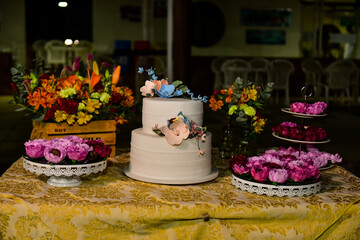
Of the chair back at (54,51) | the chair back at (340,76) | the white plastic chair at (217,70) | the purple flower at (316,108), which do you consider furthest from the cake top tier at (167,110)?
the white plastic chair at (217,70)

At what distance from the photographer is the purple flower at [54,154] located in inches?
62.3

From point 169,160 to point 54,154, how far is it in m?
0.36

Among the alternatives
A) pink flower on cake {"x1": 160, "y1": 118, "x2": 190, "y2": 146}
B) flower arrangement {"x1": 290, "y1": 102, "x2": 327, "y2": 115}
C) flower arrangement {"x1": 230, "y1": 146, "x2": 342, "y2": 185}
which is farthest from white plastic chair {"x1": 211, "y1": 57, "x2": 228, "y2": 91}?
pink flower on cake {"x1": 160, "y1": 118, "x2": 190, "y2": 146}

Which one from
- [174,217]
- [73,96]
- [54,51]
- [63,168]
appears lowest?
[174,217]

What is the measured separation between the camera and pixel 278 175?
152 centimetres

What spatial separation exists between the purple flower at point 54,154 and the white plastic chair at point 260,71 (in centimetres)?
779

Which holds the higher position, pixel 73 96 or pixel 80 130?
pixel 73 96

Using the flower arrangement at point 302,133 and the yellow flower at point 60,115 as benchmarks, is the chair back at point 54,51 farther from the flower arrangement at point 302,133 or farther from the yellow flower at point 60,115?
the flower arrangement at point 302,133

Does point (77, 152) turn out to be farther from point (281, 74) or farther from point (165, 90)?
point (281, 74)

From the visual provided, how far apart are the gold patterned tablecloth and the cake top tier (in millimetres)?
265

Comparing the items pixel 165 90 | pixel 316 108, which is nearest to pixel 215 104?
pixel 165 90

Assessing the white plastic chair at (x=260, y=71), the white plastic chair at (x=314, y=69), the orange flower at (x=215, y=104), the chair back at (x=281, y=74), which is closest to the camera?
the orange flower at (x=215, y=104)

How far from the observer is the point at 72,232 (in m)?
1.47

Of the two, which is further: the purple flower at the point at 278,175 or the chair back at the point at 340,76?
the chair back at the point at 340,76
